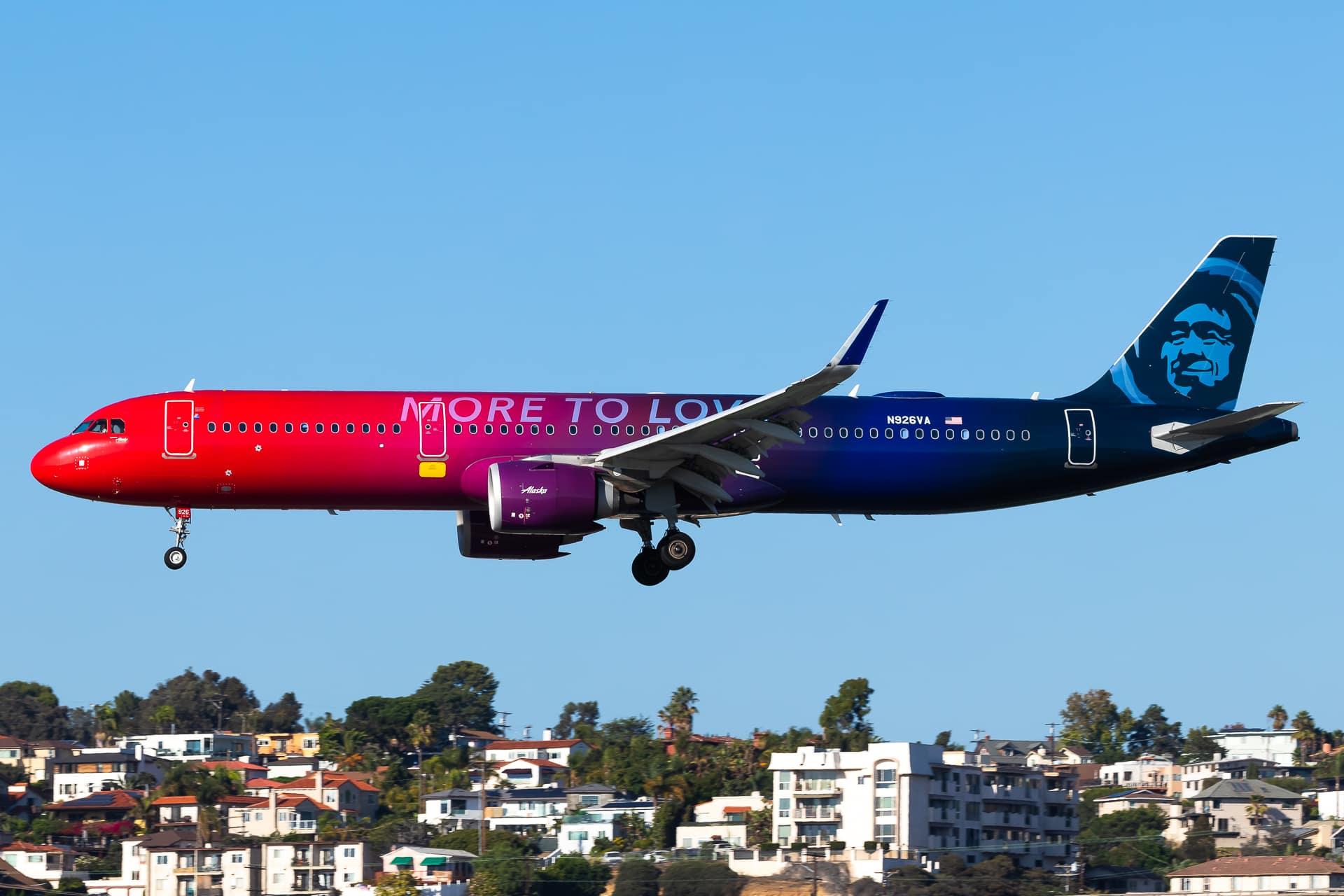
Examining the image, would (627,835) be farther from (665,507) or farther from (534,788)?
(665,507)

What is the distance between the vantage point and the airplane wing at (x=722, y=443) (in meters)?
40.6

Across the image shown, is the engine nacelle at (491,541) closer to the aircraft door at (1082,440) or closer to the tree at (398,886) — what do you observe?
the aircraft door at (1082,440)

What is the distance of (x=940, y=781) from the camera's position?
92438 mm

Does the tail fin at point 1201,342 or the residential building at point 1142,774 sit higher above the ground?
the tail fin at point 1201,342

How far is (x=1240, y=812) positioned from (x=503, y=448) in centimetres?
8567

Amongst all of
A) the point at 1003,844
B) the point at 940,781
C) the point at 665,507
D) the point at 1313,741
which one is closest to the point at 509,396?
the point at 665,507

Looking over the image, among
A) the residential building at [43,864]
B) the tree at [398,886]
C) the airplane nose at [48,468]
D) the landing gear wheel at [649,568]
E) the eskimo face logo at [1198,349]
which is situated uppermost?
the eskimo face logo at [1198,349]

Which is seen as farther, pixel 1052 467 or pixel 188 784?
pixel 188 784

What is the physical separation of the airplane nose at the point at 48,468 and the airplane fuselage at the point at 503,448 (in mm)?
45

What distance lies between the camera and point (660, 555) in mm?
47094

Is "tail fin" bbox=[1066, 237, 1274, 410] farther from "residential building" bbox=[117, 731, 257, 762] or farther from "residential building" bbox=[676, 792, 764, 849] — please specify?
"residential building" bbox=[117, 731, 257, 762]

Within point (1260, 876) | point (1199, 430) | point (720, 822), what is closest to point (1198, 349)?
point (1199, 430)

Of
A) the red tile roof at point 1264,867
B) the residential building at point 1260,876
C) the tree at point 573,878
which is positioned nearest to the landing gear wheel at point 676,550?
the tree at point 573,878

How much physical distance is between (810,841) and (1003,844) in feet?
34.7
